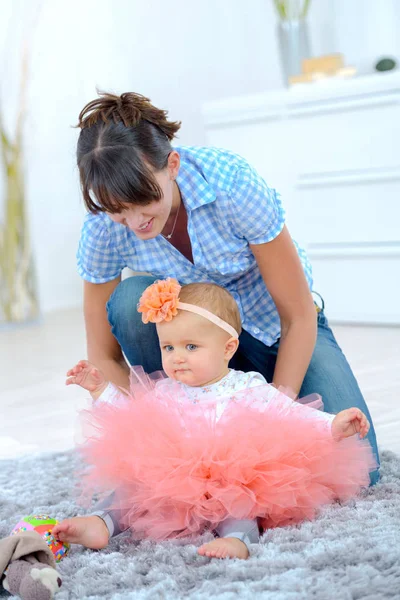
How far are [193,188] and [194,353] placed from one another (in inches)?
12.4

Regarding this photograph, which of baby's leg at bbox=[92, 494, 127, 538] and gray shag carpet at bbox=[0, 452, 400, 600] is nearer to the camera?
gray shag carpet at bbox=[0, 452, 400, 600]

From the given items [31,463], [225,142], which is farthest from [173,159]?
[225,142]

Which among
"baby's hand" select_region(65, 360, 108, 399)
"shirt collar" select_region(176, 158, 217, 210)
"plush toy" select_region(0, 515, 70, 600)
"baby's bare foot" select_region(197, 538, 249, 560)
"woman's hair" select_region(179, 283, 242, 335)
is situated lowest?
"baby's bare foot" select_region(197, 538, 249, 560)

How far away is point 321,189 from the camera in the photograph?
335 cm

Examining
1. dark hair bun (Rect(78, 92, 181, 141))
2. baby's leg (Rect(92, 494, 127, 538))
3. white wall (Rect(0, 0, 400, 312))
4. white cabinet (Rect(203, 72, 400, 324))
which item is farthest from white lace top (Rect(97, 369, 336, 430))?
white wall (Rect(0, 0, 400, 312))

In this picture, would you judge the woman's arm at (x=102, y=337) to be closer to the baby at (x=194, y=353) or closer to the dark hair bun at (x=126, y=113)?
the baby at (x=194, y=353)

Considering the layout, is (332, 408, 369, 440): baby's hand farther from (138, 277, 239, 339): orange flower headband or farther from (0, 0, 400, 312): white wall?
(0, 0, 400, 312): white wall

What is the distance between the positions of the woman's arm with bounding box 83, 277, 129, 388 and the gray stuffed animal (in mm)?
547

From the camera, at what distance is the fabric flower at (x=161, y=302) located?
152 cm

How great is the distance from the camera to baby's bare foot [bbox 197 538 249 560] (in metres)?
1.28

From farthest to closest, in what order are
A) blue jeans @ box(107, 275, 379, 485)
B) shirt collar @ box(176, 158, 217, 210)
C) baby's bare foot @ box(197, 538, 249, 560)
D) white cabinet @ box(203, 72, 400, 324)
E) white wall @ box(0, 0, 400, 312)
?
white wall @ box(0, 0, 400, 312), white cabinet @ box(203, 72, 400, 324), blue jeans @ box(107, 275, 379, 485), shirt collar @ box(176, 158, 217, 210), baby's bare foot @ box(197, 538, 249, 560)

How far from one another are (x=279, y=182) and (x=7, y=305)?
148cm

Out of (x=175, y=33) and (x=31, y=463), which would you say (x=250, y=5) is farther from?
(x=31, y=463)

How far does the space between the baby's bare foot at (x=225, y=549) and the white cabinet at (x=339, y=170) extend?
6.79 ft
